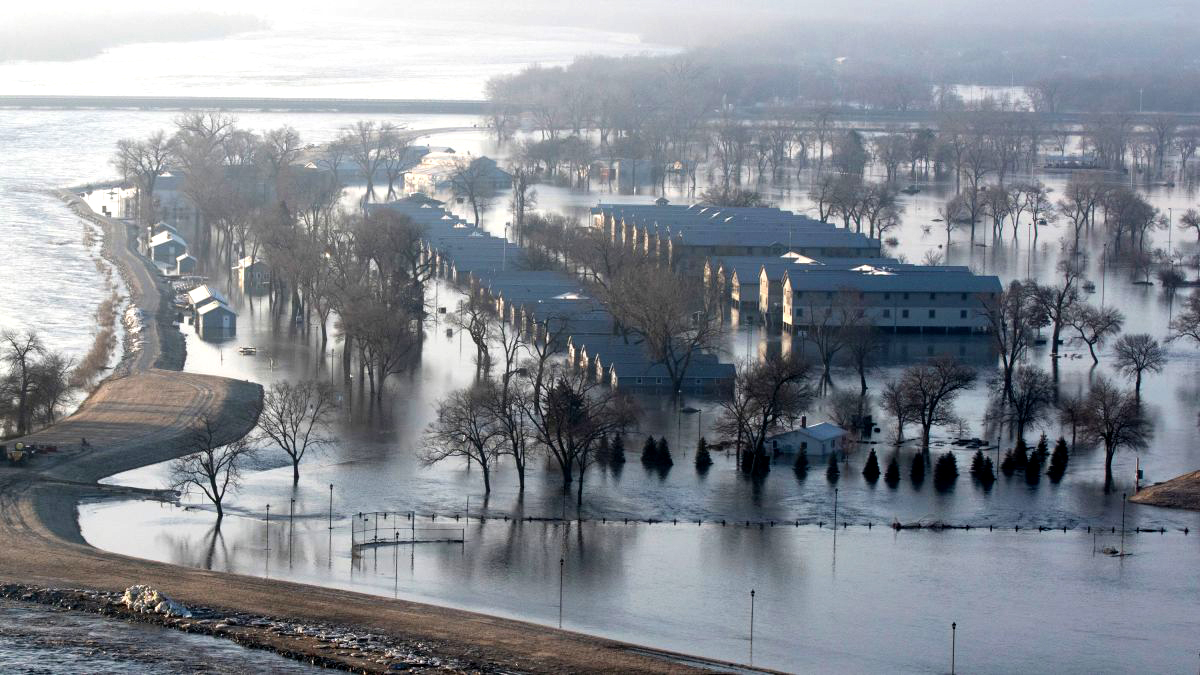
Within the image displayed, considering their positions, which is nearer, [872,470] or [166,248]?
[872,470]

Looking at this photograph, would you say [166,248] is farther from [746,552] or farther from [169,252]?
[746,552]

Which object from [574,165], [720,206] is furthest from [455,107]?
[720,206]

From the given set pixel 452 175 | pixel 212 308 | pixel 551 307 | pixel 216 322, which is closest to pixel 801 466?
pixel 551 307

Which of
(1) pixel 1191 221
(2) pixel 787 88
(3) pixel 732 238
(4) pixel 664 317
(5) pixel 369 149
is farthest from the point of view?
(2) pixel 787 88

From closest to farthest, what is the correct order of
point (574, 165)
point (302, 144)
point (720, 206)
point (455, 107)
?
point (720, 206) → point (574, 165) → point (302, 144) → point (455, 107)

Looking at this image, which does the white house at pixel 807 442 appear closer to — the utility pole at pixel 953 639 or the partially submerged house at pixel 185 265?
the utility pole at pixel 953 639

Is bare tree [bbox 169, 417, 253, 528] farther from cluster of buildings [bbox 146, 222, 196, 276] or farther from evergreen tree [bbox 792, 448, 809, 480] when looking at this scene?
cluster of buildings [bbox 146, 222, 196, 276]

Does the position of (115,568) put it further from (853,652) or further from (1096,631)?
(1096,631)
